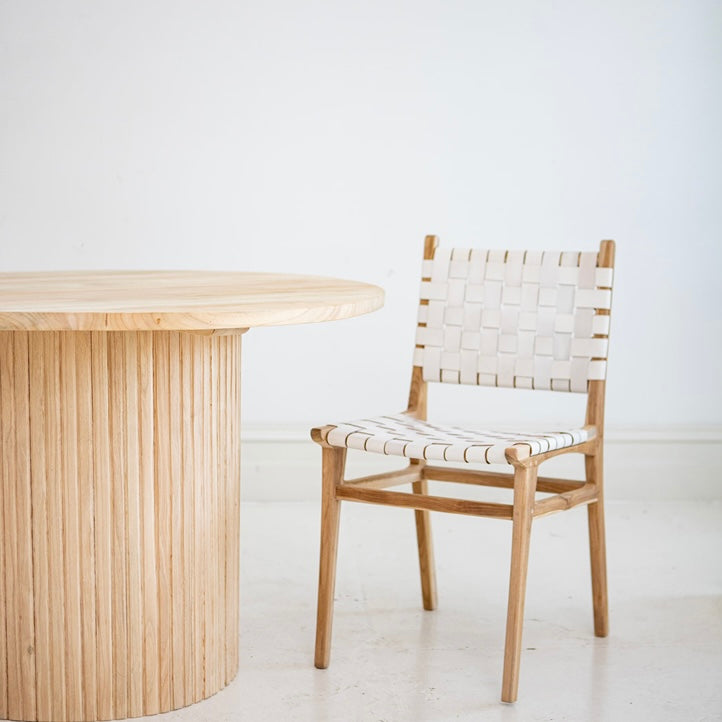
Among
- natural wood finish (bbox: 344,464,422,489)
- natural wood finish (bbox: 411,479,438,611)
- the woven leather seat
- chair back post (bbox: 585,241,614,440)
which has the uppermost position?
chair back post (bbox: 585,241,614,440)

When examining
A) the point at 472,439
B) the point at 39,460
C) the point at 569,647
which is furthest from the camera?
the point at 569,647

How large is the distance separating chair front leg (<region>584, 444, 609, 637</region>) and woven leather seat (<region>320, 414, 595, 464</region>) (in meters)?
0.09

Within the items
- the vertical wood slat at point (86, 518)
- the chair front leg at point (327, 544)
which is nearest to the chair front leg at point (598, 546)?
the chair front leg at point (327, 544)

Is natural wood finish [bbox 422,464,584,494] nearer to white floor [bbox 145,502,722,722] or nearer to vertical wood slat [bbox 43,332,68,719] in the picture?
white floor [bbox 145,502,722,722]

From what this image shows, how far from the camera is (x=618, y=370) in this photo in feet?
12.2

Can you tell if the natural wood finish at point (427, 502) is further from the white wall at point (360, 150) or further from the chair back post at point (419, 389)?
the white wall at point (360, 150)

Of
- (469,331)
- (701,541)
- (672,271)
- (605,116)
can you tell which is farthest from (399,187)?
(701,541)

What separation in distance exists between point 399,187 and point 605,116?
702 mm

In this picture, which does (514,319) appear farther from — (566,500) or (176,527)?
(176,527)

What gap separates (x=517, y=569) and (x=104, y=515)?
77cm

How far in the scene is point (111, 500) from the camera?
77.4 inches

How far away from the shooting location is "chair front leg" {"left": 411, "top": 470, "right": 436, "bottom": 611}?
2568mm

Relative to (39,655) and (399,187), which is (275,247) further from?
(39,655)

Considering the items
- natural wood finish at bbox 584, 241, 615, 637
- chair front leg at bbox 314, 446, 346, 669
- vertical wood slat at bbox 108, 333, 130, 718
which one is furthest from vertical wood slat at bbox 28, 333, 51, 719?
natural wood finish at bbox 584, 241, 615, 637
